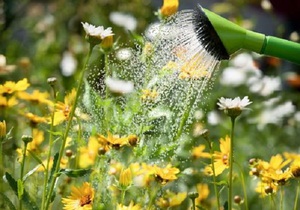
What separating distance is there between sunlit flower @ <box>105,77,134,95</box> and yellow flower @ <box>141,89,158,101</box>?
38mm

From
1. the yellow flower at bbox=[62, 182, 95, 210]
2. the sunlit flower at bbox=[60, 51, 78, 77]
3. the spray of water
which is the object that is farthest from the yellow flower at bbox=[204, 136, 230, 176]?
the sunlit flower at bbox=[60, 51, 78, 77]

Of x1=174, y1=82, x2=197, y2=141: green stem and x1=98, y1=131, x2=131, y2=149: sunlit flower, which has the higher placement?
x1=98, y1=131, x2=131, y2=149: sunlit flower

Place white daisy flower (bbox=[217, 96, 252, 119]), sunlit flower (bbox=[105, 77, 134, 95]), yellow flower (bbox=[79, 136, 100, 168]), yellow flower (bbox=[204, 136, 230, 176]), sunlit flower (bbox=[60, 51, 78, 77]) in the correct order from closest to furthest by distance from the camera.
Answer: white daisy flower (bbox=[217, 96, 252, 119]) < yellow flower (bbox=[204, 136, 230, 176]) < sunlit flower (bbox=[105, 77, 134, 95]) < yellow flower (bbox=[79, 136, 100, 168]) < sunlit flower (bbox=[60, 51, 78, 77])

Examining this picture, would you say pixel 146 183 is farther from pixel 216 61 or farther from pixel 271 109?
pixel 271 109

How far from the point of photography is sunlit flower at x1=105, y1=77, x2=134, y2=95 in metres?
1.20

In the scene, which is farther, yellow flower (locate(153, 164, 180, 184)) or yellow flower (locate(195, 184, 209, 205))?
yellow flower (locate(195, 184, 209, 205))

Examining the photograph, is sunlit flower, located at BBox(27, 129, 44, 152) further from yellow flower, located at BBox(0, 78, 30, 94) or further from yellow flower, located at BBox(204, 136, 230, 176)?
yellow flower, located at BBox(204, 136, 230, 176)

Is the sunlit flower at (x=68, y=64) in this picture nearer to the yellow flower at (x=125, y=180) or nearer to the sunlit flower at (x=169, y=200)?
the sunlit flower at (x=169, y=200)

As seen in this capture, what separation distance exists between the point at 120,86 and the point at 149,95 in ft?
0.17

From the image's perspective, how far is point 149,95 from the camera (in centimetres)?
119

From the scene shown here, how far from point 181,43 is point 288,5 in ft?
12.2

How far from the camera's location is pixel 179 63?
1.13 meters

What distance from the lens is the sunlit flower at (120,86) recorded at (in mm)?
1203

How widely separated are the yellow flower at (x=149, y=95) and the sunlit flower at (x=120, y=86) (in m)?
0.04
